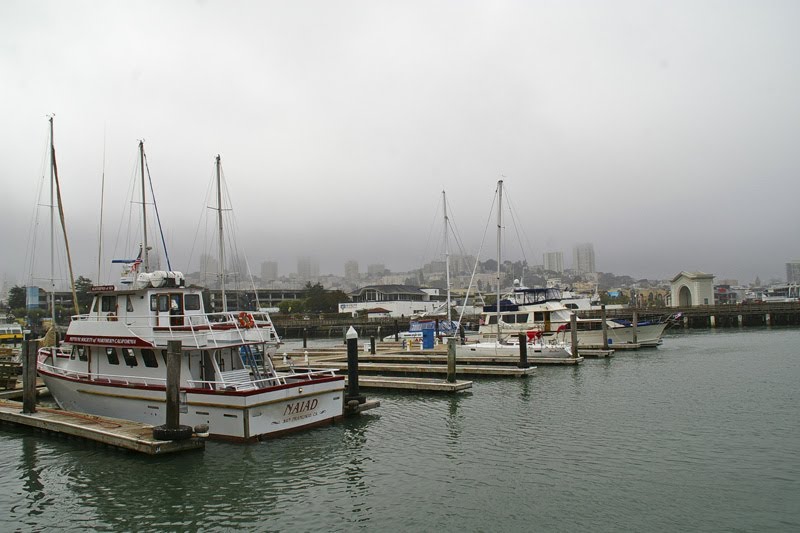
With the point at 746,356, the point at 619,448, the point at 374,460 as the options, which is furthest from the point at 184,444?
the point at 746,356

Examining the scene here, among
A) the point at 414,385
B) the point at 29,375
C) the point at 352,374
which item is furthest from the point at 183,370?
the point at 414,385

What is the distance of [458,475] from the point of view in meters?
13.6

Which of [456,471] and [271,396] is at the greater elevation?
[271,396]

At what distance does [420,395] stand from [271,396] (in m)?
9.66

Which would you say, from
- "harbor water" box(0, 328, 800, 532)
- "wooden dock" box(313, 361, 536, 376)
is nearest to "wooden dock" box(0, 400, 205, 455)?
"harbor water" box(0, 328, 800, 532)

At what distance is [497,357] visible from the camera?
35.3 meters

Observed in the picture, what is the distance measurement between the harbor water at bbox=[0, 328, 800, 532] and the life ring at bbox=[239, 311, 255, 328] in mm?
3847

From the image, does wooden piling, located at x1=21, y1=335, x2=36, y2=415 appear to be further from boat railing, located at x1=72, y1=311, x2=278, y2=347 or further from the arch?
the arch

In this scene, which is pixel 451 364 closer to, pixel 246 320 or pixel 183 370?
pixel 246 320

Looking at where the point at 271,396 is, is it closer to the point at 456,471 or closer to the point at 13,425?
the point at 456,471

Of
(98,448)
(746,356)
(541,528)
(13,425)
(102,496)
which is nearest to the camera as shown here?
(541,528)

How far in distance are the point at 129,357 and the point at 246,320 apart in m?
4.22

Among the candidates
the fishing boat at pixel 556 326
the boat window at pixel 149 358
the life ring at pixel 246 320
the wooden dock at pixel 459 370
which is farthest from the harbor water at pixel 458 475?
the fishing boat at pixel 556 326

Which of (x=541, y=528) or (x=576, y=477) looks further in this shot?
(x=576, y=477)
